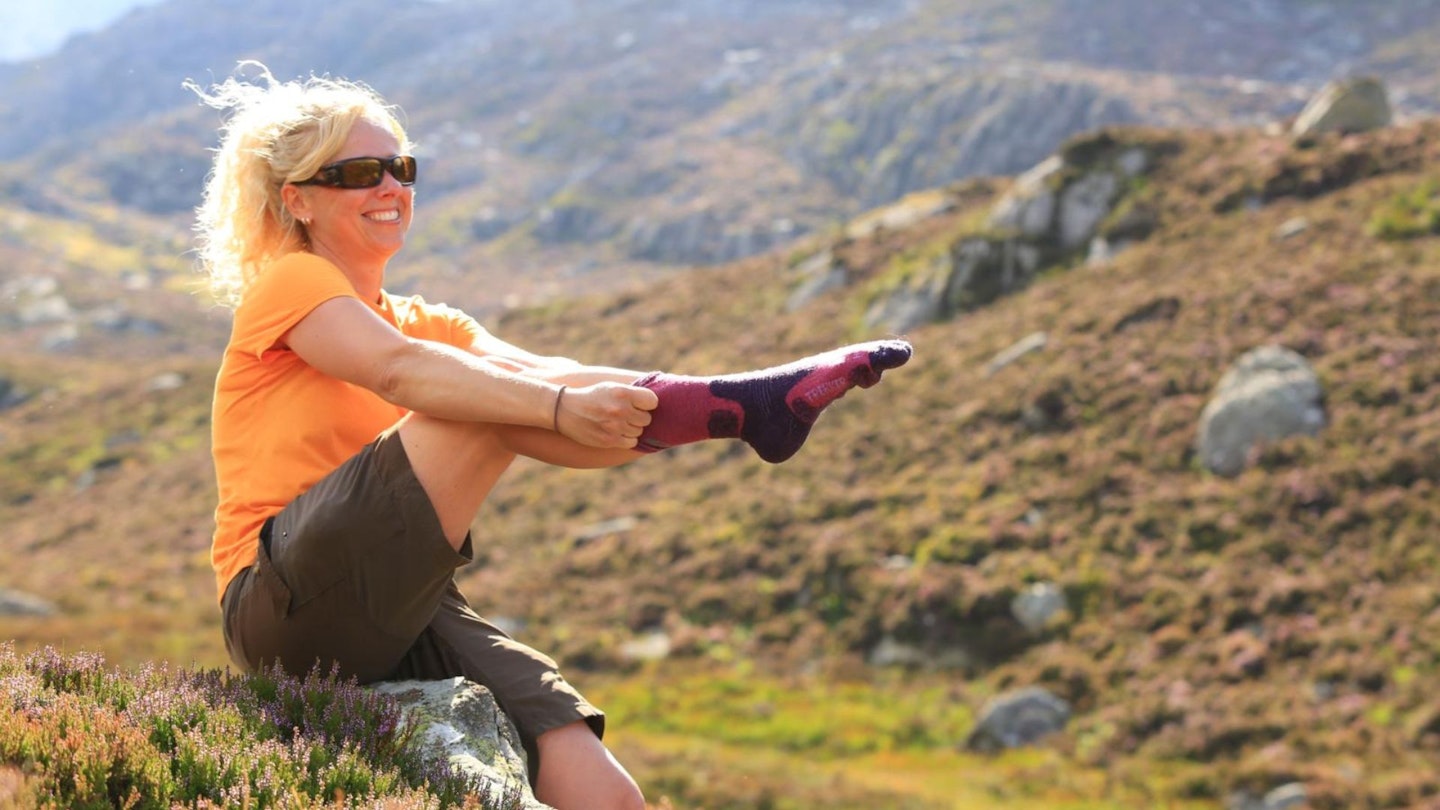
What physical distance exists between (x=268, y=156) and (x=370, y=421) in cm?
123

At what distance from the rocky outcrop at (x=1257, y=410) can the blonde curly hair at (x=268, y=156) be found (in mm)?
19759

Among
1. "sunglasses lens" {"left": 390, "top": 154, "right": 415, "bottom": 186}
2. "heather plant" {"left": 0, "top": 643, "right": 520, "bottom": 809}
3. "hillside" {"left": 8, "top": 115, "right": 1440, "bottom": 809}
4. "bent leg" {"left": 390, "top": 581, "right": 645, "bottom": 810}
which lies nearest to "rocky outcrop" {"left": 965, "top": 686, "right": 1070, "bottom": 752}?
"hillside" {"left": 8, "top": 115, "right": 1440, "bottom": 809}

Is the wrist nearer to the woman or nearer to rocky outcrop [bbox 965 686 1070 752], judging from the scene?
the woman

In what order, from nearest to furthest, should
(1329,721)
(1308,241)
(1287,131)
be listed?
1. (1329,721)
2. (1308,241)
3. (1287,131)

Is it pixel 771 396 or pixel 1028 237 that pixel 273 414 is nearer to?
pixel 771 396

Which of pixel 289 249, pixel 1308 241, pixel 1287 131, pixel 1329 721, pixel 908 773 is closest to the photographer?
pixel 289 249

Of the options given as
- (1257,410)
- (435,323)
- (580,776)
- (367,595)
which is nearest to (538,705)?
(580,776)

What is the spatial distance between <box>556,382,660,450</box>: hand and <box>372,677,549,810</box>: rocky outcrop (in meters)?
1.17

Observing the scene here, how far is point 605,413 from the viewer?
444 cm

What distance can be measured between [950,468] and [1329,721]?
35.8ft

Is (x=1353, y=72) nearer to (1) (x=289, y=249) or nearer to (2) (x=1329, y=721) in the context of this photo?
(2) (x=1329, y=721)

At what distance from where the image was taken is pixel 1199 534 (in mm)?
20453

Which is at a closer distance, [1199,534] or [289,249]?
[289,249]

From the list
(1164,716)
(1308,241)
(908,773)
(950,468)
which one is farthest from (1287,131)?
(908,773)
